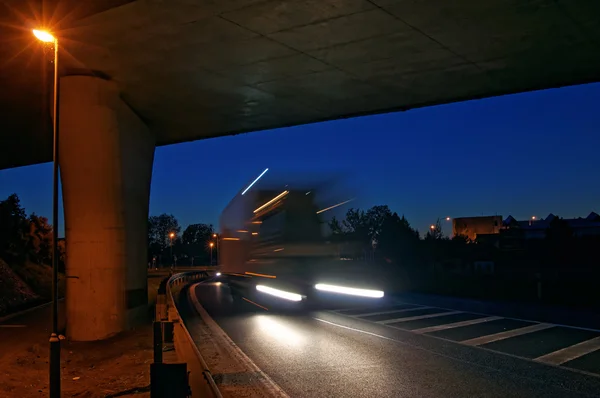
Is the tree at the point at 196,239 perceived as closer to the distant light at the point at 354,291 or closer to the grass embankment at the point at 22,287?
the grass embankment at the point at 22,287

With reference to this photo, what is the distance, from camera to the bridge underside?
32.9ft

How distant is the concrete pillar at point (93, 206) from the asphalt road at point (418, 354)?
3.77 metres

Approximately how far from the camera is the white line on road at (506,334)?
40.0 ft

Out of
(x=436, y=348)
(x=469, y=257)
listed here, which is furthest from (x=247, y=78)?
(x=469, y=257)

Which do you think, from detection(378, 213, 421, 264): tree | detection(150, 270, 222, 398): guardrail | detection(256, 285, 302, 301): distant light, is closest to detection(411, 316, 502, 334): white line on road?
detection(256, 285, 302, 301): distant light

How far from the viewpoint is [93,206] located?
15164 mm

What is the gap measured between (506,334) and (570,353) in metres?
2.56

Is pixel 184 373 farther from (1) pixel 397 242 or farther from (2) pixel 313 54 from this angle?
(1) pixel 397 242

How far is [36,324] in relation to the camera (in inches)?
739

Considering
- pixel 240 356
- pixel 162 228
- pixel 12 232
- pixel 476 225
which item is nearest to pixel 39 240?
pixel 12 232

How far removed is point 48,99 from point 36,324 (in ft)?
27.0

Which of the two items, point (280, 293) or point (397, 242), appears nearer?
point (280, 293)

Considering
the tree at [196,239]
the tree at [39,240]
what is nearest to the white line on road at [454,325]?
the tree at [39,240]

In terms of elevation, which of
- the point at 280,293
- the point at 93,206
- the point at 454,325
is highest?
the point at 93,206
